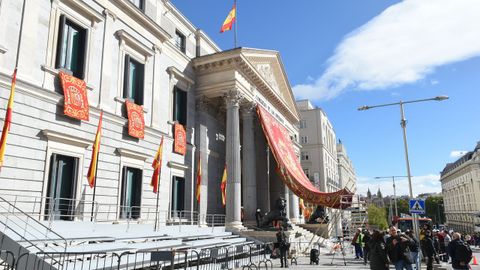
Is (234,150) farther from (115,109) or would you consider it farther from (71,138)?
(71,138)

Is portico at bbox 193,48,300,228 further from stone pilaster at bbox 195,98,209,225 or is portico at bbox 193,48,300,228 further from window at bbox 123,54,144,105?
window at bbox 123,54,144,105

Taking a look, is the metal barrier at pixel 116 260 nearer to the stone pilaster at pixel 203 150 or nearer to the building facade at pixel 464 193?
the stone pilaster at pixel 203 150

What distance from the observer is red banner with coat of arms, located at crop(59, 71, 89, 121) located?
47.3 feet

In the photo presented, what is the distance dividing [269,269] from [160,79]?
41.7 feet

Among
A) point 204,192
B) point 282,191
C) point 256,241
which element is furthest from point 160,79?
point 282,191

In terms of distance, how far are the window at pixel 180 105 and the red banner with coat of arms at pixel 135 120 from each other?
4.43 metres

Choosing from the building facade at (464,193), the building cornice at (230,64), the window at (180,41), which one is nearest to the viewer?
the building cornice at (230,64)

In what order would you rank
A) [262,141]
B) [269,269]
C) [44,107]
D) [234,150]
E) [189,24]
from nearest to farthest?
[44,107] < [269,269] < [234,150] < [189,24] < [262,141]

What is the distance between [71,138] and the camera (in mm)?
14531

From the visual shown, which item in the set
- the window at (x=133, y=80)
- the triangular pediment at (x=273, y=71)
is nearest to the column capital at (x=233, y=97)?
the triangular pediment at (x=273, y=71)

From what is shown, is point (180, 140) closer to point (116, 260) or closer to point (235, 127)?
point (235, 127)

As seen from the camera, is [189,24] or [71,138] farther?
[189,24]

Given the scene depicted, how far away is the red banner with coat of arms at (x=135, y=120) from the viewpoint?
59.1 feet

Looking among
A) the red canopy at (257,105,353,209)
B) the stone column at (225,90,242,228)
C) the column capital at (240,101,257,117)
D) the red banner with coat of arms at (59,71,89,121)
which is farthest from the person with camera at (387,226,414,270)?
the column capital at (240,101,257,117)
